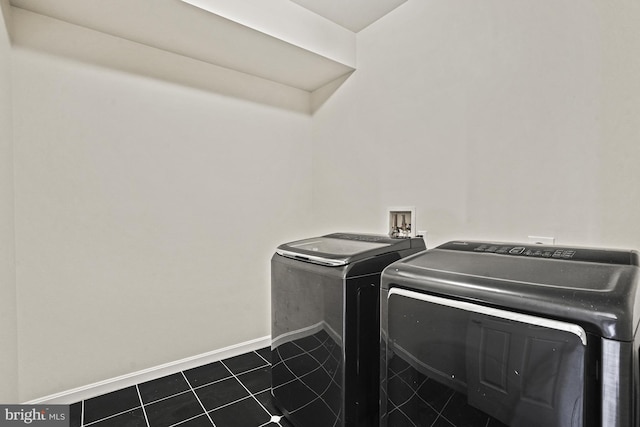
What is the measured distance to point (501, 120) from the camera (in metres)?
1.63

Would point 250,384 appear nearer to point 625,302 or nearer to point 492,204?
point 492,204

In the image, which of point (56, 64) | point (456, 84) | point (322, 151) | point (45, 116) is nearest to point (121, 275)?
point (45, 116)

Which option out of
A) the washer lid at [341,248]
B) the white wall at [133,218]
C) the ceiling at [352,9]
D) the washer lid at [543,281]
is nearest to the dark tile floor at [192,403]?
the white wall at [133,218]

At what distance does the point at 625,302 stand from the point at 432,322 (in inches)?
18.8

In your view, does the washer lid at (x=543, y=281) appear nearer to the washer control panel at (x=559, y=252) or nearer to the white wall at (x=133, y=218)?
the washer control panel at (x=559, y=252)

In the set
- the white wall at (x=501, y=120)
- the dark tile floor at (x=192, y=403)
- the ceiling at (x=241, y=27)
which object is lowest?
the dark tile floor at (x=192, y=403)

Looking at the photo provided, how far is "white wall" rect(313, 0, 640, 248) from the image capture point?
1.29 metres

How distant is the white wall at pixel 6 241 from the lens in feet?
4.72

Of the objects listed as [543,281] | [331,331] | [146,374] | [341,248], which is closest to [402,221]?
[341,248]

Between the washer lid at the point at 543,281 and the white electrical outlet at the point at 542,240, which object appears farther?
the white electrical outlet at the point at 542,240

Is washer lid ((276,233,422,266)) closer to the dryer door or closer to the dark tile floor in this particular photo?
the dryer door

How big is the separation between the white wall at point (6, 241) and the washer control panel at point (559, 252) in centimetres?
208

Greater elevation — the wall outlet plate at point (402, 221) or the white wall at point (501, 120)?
the white wall at point (501, 120)

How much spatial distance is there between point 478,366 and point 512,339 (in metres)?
0.14
